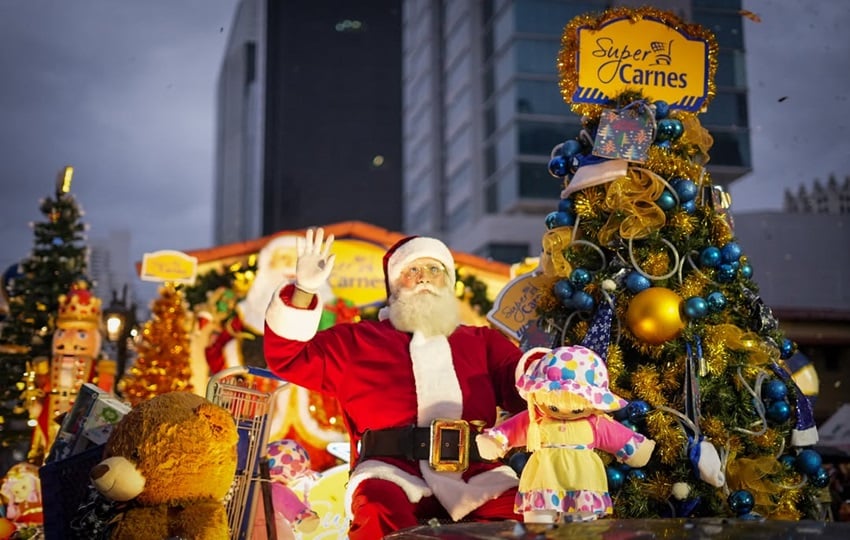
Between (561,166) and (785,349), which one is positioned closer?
(785,349)

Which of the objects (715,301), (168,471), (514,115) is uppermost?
(514,115)

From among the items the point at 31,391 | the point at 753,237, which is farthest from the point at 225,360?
the point at 753,237

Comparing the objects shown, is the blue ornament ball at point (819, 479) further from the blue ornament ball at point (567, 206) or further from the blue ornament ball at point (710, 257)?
the blue ornament ball at point (567, 206)

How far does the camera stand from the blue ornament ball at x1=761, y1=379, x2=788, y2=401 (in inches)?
200

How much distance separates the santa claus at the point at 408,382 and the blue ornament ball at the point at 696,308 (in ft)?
3.71

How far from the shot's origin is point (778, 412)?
5.07 metres

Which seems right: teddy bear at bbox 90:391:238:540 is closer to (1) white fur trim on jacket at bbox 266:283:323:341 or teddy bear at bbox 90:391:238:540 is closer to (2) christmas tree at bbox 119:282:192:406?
(1) white fur trim on jacket at bbox 266:283:323:341

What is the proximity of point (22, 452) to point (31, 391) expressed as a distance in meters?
3.52

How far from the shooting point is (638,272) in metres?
5.27

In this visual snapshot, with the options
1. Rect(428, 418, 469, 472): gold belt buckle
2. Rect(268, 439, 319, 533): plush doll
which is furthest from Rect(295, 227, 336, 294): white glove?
Rect(268, 439, 319, 533): plush doll

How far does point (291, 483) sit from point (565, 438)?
2302 mm

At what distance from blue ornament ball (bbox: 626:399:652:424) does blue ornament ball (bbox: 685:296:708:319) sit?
1.85 feet

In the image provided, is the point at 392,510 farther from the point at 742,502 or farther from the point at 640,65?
the point at 640,65

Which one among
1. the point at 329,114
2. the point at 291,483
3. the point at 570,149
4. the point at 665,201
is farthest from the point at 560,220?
the point at 329,114
